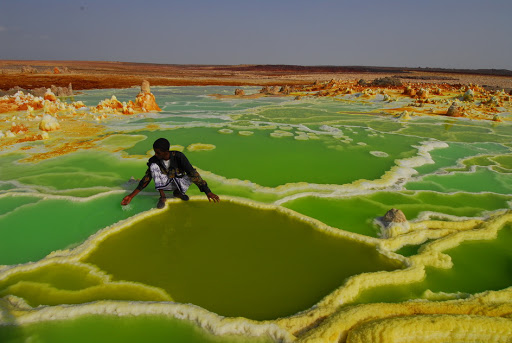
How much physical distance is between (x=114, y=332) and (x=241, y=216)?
1957 millimetres

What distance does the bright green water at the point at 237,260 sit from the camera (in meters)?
2.43

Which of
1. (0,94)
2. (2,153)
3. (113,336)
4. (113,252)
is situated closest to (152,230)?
(113,252)

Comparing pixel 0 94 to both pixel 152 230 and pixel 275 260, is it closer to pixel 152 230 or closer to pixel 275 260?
pixel 152 230

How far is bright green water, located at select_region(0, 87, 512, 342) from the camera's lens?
2475 mm

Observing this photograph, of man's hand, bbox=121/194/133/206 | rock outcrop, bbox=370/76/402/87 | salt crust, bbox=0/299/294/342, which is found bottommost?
salt crust, bbox=0/299/294/342

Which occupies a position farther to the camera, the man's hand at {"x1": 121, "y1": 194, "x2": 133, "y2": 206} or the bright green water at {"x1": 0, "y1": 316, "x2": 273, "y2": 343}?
the man's hand at {"x1": 121, "y1": 194, "x2": 133, "y2": 206}

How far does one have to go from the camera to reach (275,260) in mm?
2900

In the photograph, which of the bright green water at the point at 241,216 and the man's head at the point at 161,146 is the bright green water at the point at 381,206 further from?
the man's head at the point at 161,146

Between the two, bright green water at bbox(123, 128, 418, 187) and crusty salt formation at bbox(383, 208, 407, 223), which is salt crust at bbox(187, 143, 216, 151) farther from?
crusty salt formation at bbox(383, 208, 407, 223)

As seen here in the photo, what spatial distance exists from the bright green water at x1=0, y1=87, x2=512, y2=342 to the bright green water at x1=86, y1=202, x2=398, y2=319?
0.01m

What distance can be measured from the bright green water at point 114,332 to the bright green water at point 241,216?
0.01 meters

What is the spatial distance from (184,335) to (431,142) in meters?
8.16

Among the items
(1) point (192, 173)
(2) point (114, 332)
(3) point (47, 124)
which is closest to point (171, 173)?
(1) point (192, 173)

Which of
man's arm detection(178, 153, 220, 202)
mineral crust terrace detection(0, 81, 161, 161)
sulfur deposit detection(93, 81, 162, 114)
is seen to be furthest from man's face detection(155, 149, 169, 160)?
sulfur deposit detection(93, 81, 162, 114)
